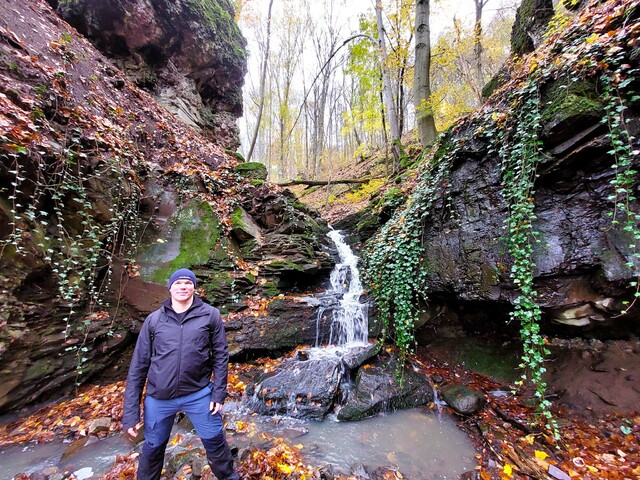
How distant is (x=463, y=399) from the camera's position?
4180 millimetres

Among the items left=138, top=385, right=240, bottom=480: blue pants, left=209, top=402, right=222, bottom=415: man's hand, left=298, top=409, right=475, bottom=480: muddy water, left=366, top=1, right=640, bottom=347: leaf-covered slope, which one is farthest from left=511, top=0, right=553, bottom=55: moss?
left=138, top=385, right=240, bottom=480: blue pants

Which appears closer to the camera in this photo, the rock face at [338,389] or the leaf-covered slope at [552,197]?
the leaf-covered slope at [552,197]

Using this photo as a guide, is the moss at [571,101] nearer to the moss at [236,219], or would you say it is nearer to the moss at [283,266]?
the moss at [283,266]

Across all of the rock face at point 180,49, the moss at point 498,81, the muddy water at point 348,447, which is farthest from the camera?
the rock face at point 180,49

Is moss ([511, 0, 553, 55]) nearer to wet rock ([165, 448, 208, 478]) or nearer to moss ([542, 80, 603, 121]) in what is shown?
moss ([542, 80, 603, 121])

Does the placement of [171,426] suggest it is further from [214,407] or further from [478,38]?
[478,38]

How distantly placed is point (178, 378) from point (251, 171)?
7340 millimetres

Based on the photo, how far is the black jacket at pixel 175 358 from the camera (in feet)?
7.88

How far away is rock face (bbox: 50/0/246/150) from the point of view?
856 cm

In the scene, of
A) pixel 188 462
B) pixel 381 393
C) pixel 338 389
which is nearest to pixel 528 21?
pixel 381 393

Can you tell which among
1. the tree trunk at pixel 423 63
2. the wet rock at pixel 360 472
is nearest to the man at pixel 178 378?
the wet rock at pixel 360 472

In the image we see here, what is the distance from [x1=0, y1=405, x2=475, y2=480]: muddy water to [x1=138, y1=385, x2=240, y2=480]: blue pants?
105 cm

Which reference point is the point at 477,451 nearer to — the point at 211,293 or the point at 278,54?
the point at 211,293

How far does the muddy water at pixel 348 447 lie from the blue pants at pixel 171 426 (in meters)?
1.05
